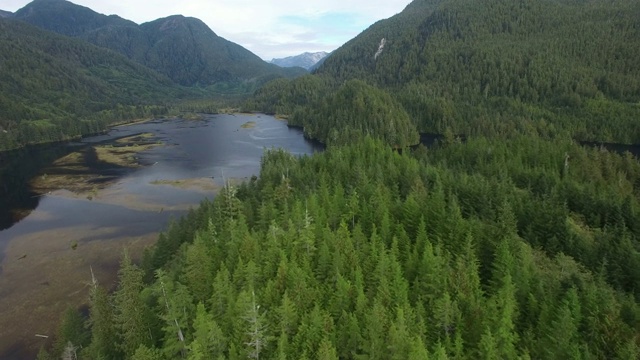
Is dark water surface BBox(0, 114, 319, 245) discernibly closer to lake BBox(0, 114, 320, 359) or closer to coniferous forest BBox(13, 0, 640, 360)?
lake BBox(0, 114, 320, 359)

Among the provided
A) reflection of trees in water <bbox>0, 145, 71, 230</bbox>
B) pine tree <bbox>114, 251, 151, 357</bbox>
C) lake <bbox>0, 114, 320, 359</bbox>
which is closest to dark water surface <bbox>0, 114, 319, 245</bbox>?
reflection of trees in water <bbox>0, 145, 71, 230</bbox>

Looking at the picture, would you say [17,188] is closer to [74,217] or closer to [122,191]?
[122,191]

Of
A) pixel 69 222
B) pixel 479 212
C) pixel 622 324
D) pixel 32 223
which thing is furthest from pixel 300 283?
pixel 32 223

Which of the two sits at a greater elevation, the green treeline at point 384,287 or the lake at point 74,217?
the green treeline at point 384,287

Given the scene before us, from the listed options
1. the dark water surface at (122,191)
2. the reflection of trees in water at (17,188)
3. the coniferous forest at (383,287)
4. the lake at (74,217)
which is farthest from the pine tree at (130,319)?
the reflection of trees in water at (17,188)

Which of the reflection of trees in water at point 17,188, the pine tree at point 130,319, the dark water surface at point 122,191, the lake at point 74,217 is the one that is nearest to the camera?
the pine tree at point 130,319

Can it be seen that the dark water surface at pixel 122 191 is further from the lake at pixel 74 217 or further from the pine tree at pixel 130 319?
the pine tree at pixel 130 319

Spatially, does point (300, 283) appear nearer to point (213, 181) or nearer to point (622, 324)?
point (622, 324)
